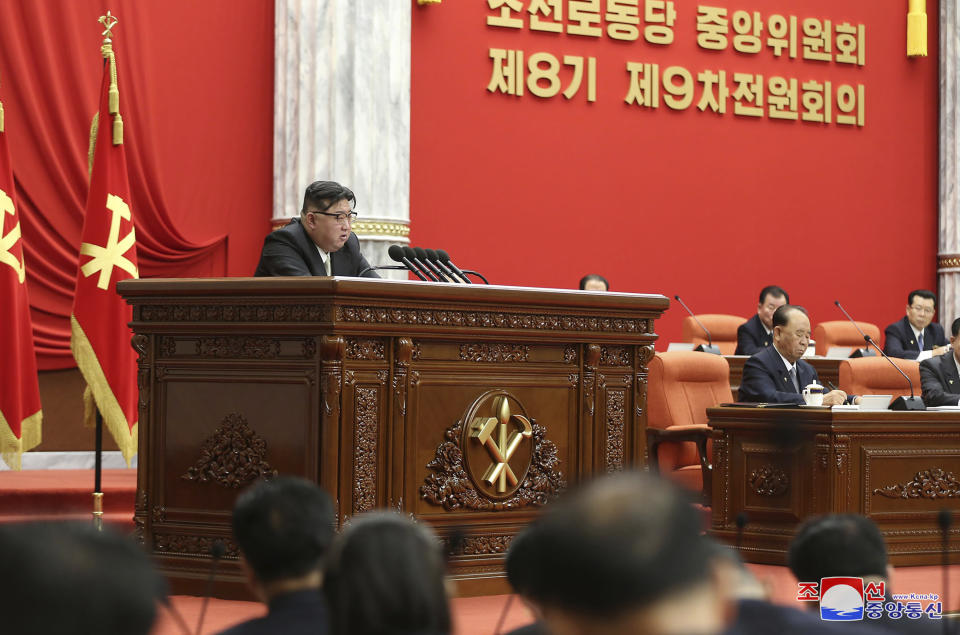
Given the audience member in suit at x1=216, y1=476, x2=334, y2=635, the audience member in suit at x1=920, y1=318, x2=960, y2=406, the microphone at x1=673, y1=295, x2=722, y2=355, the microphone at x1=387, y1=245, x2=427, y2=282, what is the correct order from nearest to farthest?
the audience member in suit at x1=216, y1=476, x2=334, y2=635, the microphone at x1=387, y1=245, x2=427, y2=282, the audience member in suit at x1=920, y1=318, x2=960, y2=406, the microphone at x1=673, y1=295, x2=722, y2=355

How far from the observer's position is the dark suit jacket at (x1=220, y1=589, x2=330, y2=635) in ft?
5.34

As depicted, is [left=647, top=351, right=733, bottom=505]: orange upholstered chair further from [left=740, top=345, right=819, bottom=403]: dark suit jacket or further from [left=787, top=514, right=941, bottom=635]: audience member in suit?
[left=787, top=514, right=941, bottom=635]: audience member in suit

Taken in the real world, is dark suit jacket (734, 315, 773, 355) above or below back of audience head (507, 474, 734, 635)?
above

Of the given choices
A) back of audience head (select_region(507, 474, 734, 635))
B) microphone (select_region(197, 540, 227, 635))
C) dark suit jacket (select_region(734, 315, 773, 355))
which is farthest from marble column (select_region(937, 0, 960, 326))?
back of audience head (select_region(507, 474, 734, 635))

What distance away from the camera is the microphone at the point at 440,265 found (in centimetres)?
437

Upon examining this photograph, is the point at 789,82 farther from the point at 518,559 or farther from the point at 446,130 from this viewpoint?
the point at 518,559

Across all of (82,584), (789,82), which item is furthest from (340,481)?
(789,82)

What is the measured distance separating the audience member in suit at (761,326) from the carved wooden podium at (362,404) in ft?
13.7

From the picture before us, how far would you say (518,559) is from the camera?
209 cm

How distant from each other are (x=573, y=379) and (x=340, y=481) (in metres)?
0.94

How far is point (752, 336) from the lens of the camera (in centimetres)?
836

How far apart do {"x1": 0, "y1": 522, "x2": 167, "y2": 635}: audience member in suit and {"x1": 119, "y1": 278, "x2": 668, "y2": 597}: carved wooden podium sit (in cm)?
279

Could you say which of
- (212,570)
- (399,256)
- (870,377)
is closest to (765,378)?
(870,377)

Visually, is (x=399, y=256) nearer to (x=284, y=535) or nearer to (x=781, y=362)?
(x=284, y=535)
